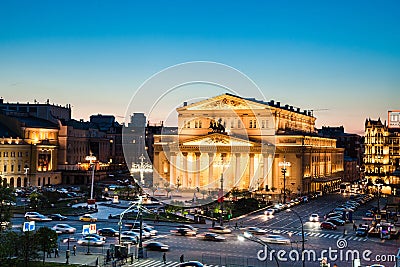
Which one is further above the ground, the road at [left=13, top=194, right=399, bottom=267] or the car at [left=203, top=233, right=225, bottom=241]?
the car at [left=203, top=233, right=225, bottom=241]

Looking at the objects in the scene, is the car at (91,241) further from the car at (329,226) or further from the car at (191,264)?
the car at (329,226)

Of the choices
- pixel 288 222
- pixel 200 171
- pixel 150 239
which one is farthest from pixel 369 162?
pixel 150 239

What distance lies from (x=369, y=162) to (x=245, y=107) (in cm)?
4693

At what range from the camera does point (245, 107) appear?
409ft

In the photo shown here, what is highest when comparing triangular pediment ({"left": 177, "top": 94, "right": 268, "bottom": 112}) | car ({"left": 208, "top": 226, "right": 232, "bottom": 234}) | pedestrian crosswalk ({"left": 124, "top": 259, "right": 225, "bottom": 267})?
triangular pediment ({"left": 177, "top": 94, "right": 268, "bottom": 112})

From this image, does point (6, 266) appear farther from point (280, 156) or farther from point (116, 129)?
point (116, 129)

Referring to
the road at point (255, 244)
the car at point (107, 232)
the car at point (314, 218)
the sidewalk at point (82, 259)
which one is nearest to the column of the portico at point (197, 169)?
the road at point (255, 244)

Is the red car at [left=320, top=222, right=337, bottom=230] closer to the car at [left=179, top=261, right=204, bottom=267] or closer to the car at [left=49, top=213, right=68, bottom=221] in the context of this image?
the car at [left=179, top=261, right=204, bottom=267]

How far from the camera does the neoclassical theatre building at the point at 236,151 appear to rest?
11738cm

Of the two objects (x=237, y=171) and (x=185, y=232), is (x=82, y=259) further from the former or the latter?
(x=237, y=171)

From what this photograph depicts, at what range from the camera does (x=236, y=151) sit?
4599 inches

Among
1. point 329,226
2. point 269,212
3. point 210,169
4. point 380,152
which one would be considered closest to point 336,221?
point 329,226

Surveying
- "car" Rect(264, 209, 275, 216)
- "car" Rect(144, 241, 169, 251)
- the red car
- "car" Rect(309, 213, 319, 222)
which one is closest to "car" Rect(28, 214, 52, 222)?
"car" Rect(144, 241, 169, 251)

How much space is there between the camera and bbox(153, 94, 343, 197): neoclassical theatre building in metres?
117
